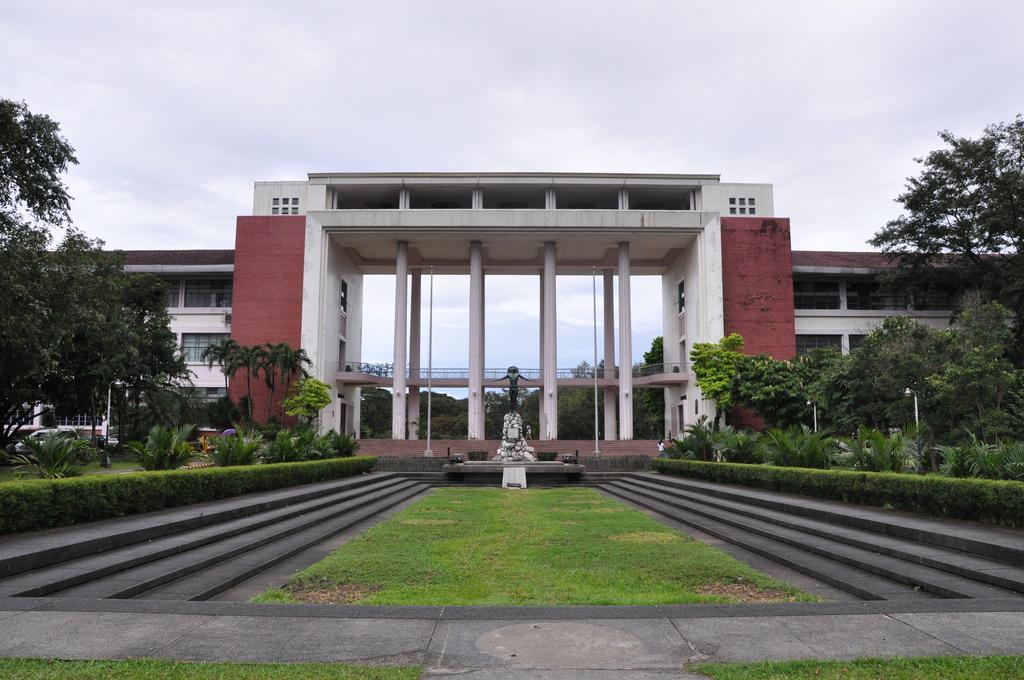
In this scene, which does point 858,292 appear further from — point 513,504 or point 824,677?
point 824,677

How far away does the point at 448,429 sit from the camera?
184 ft

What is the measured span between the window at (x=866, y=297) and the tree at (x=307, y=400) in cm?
2969

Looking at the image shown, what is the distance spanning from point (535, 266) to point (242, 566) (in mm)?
34950

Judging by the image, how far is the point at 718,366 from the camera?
33.4 metres

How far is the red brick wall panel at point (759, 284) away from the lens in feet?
118

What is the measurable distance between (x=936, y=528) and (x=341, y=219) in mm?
31598

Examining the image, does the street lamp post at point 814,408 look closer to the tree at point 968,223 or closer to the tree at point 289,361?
the tree at point 968,223

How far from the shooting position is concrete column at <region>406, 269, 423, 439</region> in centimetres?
3991

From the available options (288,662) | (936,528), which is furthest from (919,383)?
(288,662)

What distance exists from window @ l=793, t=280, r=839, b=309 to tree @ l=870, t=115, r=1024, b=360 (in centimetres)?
404

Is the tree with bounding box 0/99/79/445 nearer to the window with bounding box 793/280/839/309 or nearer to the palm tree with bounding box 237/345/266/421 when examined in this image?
the palm tree with bounding box 237/345/266/421

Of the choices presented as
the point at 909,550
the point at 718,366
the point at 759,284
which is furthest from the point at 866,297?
the point at 909,550

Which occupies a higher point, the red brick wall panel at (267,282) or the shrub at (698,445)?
the red brick wall panel at (267,282)

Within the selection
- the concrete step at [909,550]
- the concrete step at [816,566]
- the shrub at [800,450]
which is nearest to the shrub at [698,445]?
the shrub at [800,450]
